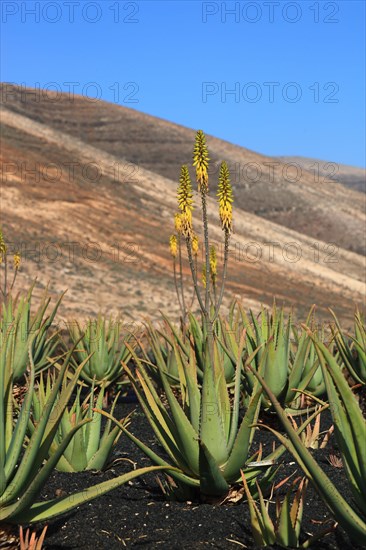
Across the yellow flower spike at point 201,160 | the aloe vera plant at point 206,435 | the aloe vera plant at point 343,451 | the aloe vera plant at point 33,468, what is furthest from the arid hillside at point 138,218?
the aloe vera plant at point 343,451

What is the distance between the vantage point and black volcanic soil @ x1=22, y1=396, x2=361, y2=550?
3.95 metres

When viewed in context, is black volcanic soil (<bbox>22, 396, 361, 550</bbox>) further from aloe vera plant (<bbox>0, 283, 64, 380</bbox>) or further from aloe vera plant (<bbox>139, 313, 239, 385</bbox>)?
aloe vera plant (<bbox>0, 283, 64, 380</bbox>)

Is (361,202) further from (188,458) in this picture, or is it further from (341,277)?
(188,458)

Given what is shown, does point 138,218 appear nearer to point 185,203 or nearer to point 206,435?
point 185,203

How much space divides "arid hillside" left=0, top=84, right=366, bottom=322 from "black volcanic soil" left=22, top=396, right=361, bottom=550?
27.3 ft

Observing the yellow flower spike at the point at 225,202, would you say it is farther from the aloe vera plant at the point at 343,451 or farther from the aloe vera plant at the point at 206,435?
the aloe vera plant at the point at 343,451

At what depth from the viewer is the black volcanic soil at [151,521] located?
13.0 ft

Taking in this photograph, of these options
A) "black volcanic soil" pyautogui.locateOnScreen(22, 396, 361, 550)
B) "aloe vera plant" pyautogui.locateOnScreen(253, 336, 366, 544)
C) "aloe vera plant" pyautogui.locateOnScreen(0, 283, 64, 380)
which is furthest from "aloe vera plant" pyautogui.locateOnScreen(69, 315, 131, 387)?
"aloe vera plant" pyautogui.locateOnScreen(253, 336, 366, 544)

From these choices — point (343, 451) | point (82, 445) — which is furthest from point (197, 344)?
point (343, 451)

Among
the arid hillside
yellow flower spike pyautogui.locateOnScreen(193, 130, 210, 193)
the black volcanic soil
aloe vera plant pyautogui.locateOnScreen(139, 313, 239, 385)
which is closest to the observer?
the black volcanic soil

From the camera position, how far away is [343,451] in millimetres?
3264

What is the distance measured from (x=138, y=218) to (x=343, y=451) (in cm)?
3449

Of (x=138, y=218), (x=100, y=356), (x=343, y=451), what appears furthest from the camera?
(x=138, y=218)

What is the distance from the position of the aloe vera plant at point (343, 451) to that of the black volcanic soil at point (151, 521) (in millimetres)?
509
